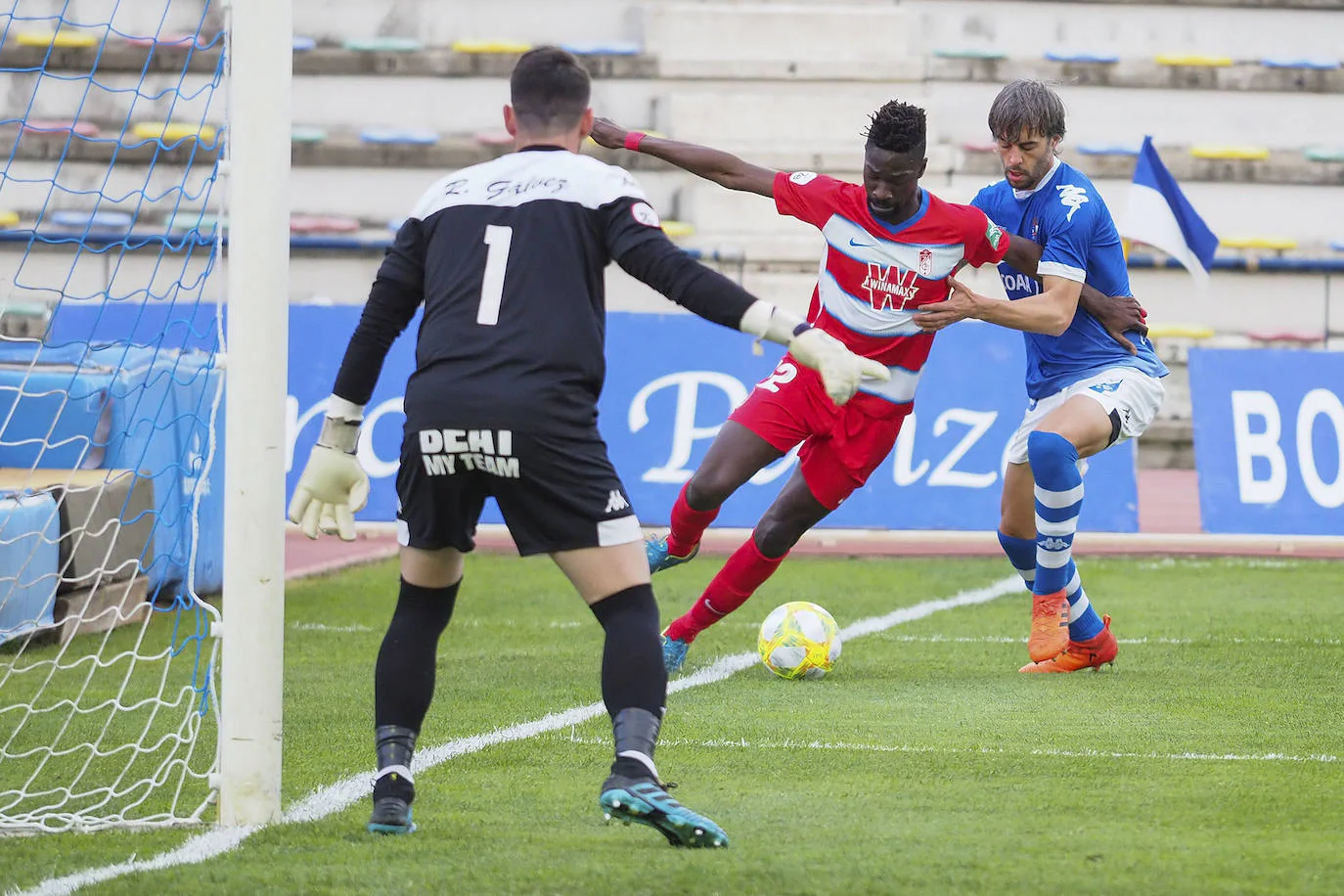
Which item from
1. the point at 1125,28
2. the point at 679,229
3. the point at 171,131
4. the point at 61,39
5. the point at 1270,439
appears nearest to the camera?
the point at 1270,439

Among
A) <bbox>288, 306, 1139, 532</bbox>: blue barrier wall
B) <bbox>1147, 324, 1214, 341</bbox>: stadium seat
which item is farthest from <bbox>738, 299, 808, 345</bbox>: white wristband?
<bbox>1147, 324, 1214, 341</bbox>: stadium seat

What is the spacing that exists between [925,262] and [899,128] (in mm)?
577

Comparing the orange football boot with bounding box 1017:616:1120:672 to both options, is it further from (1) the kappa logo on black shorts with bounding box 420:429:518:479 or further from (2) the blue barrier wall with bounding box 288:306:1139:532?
(2) the blue barrier wall with bounding box 288:306:1139:532

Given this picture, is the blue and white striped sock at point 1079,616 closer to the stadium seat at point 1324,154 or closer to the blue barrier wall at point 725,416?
the blue barrier wall at point 725,416

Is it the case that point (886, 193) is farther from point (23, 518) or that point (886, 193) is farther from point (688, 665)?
point (23, 518)

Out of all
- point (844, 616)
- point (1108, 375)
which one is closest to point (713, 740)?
point (1108, 375)

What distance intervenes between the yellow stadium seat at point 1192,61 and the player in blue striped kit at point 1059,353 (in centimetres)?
1134

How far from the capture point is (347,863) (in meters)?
3.61

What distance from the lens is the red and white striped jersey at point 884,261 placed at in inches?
245

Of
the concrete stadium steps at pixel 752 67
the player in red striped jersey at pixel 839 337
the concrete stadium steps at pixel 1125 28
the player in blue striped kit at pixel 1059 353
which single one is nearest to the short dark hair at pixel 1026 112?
the player in blue striped kit at pixel 1059 353

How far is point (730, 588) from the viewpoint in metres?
6.50

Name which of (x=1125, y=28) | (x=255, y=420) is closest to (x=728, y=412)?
(x=255, y=420)

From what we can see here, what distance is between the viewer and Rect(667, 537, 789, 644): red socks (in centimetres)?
651

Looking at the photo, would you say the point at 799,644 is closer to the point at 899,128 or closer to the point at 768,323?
the point at 899,128
